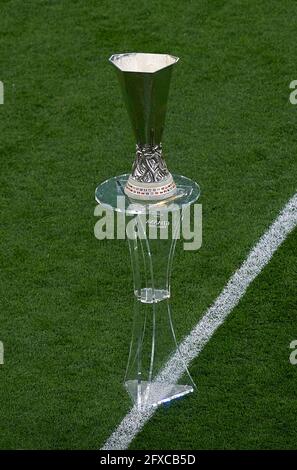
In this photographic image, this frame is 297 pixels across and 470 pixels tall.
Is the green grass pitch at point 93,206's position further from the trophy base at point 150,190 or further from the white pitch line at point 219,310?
the trophy base at point 150,190

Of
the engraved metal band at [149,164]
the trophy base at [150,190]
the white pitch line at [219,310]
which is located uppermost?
the engraved metal band at [149,164]

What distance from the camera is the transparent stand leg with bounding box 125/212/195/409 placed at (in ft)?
18.9

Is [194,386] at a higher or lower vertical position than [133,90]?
lower

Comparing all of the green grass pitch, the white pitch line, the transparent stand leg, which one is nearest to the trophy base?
the transparent stand leg

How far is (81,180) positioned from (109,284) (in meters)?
1.11

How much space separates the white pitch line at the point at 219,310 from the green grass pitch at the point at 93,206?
47 mm

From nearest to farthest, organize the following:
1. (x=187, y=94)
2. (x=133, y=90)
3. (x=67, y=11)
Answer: (x=133, y=90) < (x=187, y=94) < (x=67, y=11)

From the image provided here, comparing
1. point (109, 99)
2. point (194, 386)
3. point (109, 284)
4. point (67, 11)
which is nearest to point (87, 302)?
point (109, 284)

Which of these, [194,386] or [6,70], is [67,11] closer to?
[6,70]

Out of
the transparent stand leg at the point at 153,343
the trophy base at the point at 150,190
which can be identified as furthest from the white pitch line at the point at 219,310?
the trophy base at the point at 150,190

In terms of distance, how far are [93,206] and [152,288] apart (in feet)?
5.55

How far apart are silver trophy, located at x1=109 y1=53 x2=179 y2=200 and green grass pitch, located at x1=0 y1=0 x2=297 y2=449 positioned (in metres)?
1.08

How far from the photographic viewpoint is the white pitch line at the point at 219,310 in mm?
5719

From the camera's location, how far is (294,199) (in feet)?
24.2
